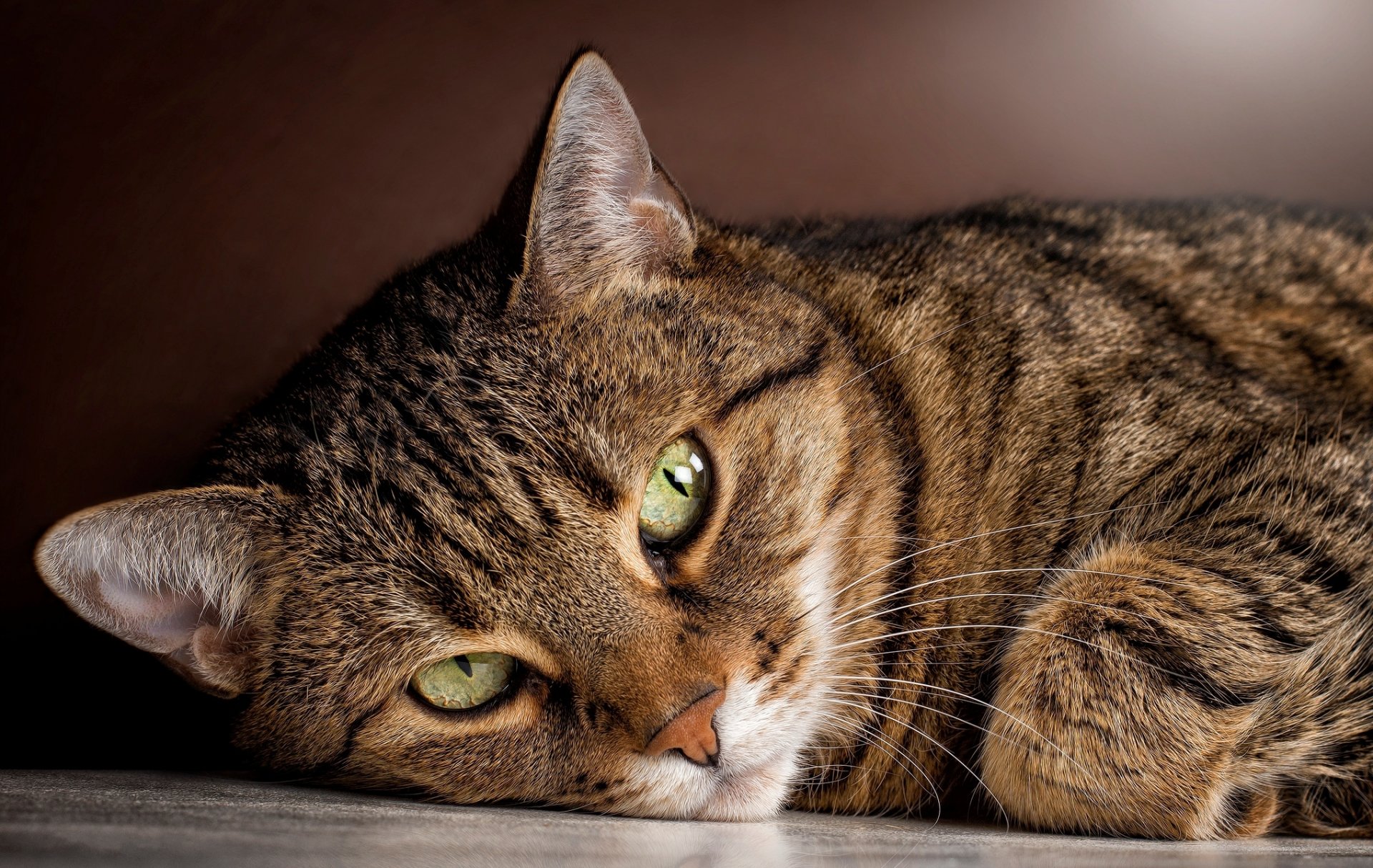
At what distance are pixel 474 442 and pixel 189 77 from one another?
1.20 meters

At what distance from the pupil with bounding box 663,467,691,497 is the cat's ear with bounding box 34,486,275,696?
0.49 metres

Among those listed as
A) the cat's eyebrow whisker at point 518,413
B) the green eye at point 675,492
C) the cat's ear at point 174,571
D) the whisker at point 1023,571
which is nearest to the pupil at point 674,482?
the green eye at point 675,492

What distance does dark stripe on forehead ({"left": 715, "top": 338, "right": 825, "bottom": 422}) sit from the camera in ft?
4.25

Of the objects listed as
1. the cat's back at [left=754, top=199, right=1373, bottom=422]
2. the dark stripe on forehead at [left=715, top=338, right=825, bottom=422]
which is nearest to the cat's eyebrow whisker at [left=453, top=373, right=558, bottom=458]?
the dark stripe on forehead at [left=715, top=338, right=825, bottom=422]

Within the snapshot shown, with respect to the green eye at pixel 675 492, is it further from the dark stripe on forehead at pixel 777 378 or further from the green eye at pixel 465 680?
the green eye at pixel 465 680

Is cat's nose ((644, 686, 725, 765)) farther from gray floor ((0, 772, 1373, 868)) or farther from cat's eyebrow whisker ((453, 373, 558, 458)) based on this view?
cat's eyebrow whisker ((453, 373, 558, 458))

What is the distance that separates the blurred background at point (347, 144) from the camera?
184 cm

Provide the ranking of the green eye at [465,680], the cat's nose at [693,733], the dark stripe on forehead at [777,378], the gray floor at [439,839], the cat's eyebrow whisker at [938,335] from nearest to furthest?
the gray floor at [439,839]
the cat's nose at [693,733]
the green eye at [465,680]
the dark stripe on forehead at [777,378]
the cat's eyebrow whisker at [938,335]

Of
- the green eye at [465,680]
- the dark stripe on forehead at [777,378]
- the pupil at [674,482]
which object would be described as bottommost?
the green eye at [465,680]

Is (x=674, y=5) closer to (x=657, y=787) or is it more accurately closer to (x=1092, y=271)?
(x=1092, y=271)

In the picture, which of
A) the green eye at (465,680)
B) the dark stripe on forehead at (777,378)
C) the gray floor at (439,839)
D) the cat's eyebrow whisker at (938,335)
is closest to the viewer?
the gray floor at (439,839)

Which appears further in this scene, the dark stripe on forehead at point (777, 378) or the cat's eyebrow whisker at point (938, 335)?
the cat's eyebrow whisker at point (938, 335)

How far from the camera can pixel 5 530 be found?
188 centimetres

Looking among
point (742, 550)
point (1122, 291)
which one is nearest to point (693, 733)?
point (742, 550)
